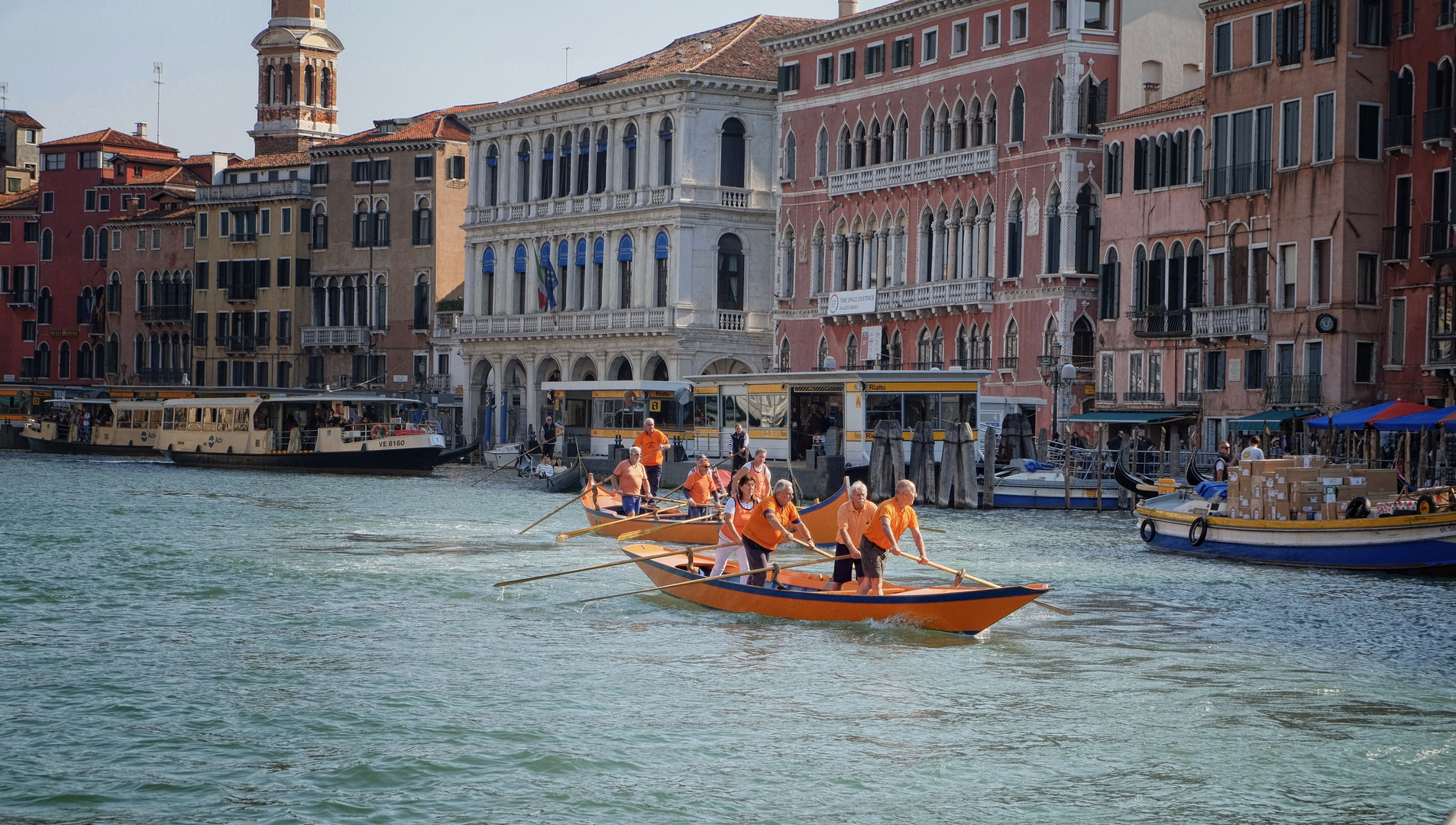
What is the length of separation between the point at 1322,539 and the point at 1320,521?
0.23 meters

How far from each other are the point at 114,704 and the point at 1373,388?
2901cm

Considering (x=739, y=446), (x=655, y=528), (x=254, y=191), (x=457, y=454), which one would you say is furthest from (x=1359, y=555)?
(x=254, y=191)

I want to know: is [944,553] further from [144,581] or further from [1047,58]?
[1047,58]

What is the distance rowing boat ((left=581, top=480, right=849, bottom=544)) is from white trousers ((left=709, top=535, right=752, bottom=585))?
3.16m

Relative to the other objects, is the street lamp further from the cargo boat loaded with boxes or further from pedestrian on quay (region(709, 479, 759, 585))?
pedestrian on quay (region(709, 479, 759, 585))

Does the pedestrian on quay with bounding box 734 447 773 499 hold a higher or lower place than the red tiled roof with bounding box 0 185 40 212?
lower

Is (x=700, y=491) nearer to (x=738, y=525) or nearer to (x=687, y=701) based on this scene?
(x=738, y=525)

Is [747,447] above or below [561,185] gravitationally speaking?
below

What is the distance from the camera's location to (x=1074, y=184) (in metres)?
47.0

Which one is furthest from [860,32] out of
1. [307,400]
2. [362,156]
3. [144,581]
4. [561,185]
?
[144,581]

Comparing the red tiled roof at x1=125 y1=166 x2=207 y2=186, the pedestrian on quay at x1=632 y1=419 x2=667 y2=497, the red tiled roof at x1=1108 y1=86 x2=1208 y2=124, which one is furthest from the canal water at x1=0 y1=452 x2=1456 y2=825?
the red tiled roof at x1=125 y1=166 x2=207 y2=186

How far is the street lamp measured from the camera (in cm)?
4641

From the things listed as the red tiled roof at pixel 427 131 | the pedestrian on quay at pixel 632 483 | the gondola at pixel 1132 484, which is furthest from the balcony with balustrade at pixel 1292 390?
the red tiled roof at pixel 427 131

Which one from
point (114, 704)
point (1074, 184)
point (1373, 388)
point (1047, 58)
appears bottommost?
point (114, 704)
